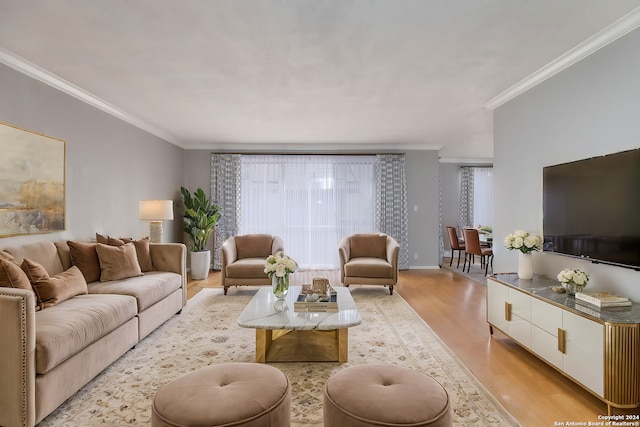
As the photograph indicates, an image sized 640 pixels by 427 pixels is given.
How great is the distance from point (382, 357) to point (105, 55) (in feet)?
11.8

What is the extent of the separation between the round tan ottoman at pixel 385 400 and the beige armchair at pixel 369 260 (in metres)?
3.27

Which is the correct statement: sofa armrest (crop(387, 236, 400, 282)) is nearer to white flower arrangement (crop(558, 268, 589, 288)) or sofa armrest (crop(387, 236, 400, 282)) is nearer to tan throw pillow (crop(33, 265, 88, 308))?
white flower arrangement (crop(558, 268, 589, 288))

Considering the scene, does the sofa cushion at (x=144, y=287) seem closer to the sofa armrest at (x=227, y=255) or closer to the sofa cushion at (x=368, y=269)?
the sofa armrest at (x=227, y=255)

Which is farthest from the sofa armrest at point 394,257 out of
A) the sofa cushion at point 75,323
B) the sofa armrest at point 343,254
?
the sofa cushion at point 75,323

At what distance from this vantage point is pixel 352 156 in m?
7.07

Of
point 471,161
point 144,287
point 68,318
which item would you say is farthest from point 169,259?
point 471,161

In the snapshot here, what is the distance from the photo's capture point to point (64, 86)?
142 inches

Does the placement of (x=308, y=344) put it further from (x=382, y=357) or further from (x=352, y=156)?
(x=352, y=156)

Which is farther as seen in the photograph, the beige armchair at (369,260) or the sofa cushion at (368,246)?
the sofa cushion at (368,246)

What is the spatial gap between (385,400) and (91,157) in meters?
4.33

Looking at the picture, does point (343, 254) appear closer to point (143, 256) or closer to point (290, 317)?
point (290, 317)

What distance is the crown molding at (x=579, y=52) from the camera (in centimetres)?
244

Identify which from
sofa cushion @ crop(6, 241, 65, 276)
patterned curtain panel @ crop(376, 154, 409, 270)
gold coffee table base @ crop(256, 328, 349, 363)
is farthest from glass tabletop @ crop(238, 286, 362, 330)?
patterned curtain panel @ crop(376, 154, 409, 270)

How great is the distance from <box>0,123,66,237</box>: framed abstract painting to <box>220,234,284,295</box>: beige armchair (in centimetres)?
206
